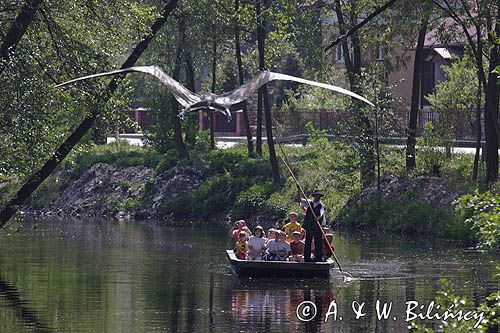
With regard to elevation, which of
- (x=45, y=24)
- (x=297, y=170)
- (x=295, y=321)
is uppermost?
(x=45, y=24)

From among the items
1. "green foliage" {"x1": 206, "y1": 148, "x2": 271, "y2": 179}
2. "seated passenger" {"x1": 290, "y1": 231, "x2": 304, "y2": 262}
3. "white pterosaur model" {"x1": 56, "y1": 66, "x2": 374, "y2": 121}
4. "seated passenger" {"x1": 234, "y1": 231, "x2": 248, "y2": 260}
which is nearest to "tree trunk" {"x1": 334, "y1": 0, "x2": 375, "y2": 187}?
"green foliage" {"x1": 206, "y1": 148, "x2": 271, "y2": 179}

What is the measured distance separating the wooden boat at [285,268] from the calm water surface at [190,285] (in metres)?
0.26

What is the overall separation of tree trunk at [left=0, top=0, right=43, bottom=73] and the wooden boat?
Result: 6966mm

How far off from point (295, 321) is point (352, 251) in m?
11.9

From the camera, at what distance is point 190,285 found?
26062 millimetres

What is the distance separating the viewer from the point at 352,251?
32.6 metres

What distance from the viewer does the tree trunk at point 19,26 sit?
23.2m

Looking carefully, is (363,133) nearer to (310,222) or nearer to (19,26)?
(310,222)

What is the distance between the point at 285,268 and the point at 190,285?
2113 millimetres

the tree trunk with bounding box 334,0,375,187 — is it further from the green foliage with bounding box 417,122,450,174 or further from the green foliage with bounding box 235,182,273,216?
the green foliage with bounding box 235,182,273,216

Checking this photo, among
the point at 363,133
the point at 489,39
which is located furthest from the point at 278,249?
the point at 363,133

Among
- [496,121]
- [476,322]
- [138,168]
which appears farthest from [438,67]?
[476,322]

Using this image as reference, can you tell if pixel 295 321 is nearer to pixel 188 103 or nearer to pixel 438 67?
pixel 188 103

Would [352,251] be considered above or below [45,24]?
below
